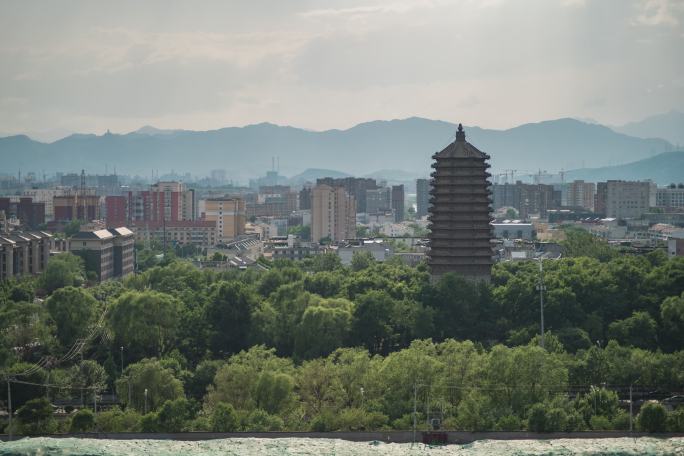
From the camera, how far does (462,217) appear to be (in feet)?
150

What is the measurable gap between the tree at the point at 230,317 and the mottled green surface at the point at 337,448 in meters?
12.8

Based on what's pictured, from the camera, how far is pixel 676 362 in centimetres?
3406

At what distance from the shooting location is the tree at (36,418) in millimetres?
30266

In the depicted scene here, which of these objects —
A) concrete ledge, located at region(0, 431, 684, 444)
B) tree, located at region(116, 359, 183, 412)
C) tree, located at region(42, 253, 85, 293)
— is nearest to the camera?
concrete ledge, located at region(0, 431, 684, 444)

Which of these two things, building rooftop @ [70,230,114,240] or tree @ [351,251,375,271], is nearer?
tree @ [351,251,375,271]

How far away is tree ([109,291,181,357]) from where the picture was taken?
40.9m

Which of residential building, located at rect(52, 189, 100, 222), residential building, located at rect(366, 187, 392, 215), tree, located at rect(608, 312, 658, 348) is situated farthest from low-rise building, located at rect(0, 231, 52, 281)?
residential building, located at rect(366, 187, 392, 215)

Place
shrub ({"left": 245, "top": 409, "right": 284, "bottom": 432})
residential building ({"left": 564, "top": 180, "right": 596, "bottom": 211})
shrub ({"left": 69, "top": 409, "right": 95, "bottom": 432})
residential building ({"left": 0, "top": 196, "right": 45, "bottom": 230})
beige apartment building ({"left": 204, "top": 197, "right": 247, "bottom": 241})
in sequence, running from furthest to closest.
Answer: residential building ({"left": 564, "top": 180, "right": 596, "bottom": 211}) < residential building ({"left": 0, "top": 196, "right": 45, "bottom": 230}) < beige apartment building ({"left": 204, "top": 197, "right": 247, "bottom": 241}) < shrub ({"left": 69, "top": 409, "right": 95, "bottom": 432}) < shrub ({"left": 245, "top": 409, "right": 284, "bottom": 432})

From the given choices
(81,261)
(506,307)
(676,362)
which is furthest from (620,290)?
(81,261)

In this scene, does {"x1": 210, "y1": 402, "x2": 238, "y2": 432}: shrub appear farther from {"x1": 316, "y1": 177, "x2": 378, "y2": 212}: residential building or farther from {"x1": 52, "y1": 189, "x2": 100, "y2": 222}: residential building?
{"x1": 316, "y1": 177, "x2": 378, "y2": 212}: residential building

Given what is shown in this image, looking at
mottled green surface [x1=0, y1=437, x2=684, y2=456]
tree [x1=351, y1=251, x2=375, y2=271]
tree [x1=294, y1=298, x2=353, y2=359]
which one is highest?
tree [x1=351, y1=251, x2=375, y2=271]

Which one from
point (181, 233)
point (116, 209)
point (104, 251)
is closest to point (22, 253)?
point (104, 251)

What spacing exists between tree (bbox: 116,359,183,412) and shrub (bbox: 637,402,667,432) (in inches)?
487

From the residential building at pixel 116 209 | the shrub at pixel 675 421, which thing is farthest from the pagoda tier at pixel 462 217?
the residential building at pixel 116 209
